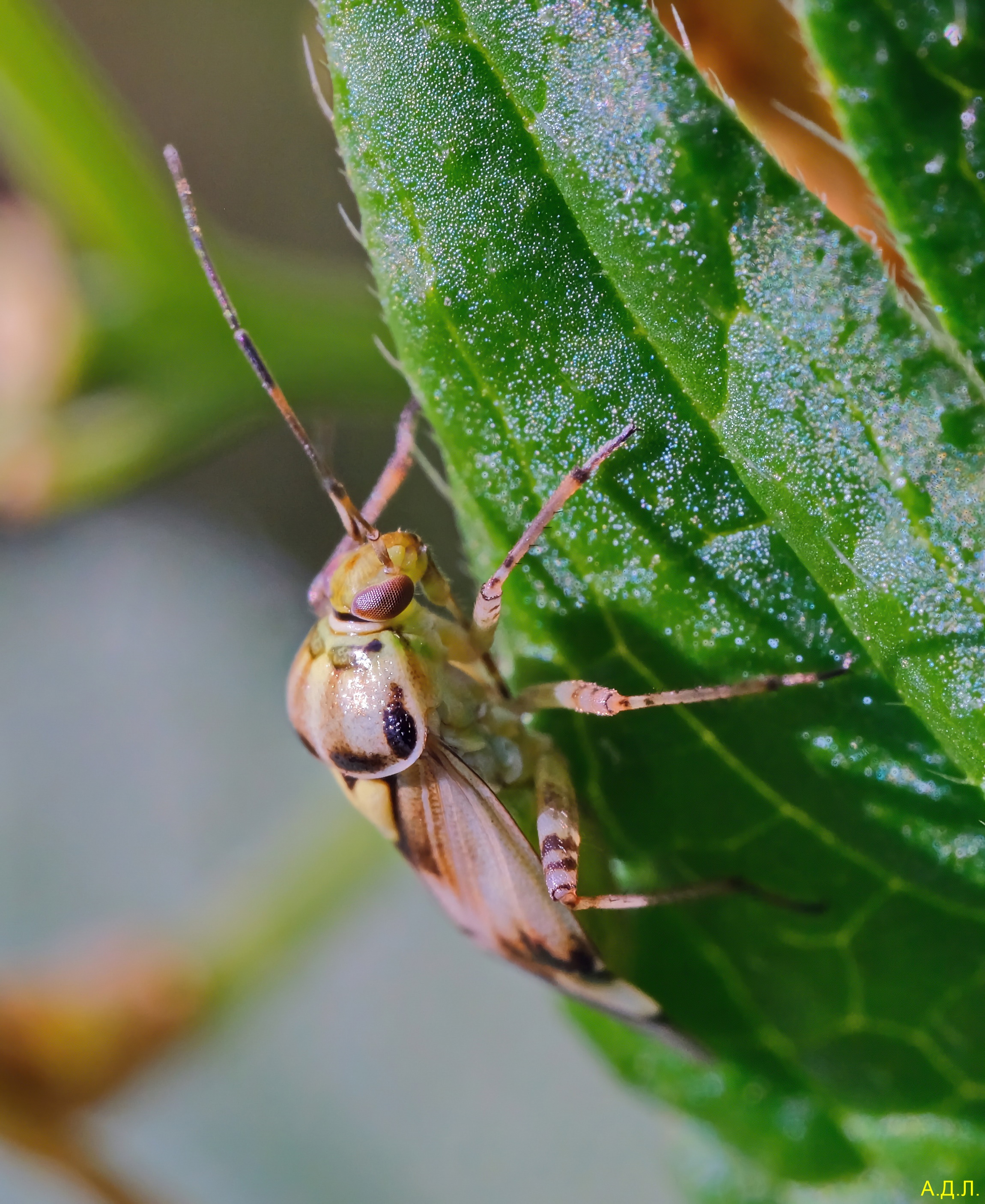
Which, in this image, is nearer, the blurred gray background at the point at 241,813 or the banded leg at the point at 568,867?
the banded leg at the point at 568,867

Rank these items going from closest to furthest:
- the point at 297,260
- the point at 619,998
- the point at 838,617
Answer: the point at 838,617
the point at 619,998
the point at 297,260

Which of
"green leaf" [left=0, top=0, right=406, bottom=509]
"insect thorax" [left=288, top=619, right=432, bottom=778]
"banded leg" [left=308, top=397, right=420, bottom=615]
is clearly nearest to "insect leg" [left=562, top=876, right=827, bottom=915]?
"insect thorax" [left=288, top=619, right=432, bottom=778]

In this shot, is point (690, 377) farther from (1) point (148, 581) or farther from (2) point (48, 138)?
(1) point (148, 581)

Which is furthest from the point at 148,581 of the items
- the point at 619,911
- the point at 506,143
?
the point at 506,143

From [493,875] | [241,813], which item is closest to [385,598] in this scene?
[493,875]

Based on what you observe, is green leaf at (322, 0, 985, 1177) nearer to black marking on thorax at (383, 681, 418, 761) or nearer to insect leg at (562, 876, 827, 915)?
insect leg at (562, 876, 827, 915)

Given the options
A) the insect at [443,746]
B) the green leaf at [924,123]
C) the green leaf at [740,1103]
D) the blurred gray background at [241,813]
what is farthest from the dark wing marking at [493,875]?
the green leaf at [924,123]

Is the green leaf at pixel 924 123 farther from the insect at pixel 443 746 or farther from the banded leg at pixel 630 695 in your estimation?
the insect at pixel 443 746
